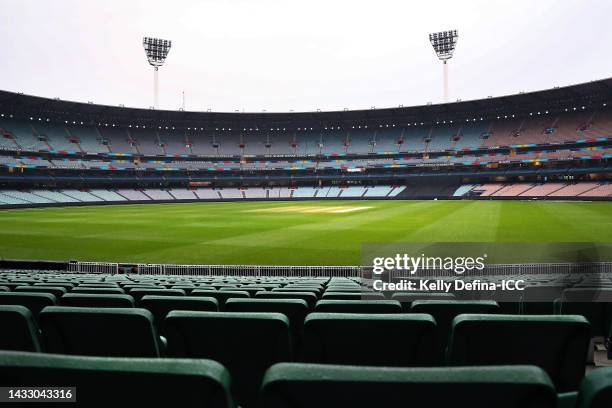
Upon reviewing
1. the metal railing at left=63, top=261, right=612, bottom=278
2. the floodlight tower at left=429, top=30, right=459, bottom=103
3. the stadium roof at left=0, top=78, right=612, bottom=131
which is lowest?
the metal railing at left=63, top=261, right=612, bottom=278

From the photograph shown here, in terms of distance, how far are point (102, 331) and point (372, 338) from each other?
1.80 meters

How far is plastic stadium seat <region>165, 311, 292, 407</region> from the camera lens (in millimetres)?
2359

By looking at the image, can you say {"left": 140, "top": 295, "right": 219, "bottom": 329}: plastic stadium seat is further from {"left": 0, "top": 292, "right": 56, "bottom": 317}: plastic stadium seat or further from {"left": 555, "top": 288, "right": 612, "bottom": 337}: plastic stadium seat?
{"left": 555, "top": 288, "right": 612, "bottom": 337}: plastic stadium seat

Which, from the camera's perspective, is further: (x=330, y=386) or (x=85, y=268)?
(x=85, y=268)

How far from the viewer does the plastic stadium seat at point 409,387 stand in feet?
3.88

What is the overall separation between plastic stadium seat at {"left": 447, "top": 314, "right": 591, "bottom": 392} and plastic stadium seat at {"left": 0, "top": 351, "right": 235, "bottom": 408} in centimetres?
164

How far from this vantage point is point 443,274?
1059 centimetres

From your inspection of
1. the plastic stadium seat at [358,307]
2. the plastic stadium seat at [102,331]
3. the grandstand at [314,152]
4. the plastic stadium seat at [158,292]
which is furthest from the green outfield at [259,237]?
the grandstand at [314,152]

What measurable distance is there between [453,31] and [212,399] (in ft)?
310

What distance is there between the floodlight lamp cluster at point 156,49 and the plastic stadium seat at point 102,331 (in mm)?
94603

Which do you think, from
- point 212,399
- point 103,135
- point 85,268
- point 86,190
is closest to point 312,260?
point 85,268

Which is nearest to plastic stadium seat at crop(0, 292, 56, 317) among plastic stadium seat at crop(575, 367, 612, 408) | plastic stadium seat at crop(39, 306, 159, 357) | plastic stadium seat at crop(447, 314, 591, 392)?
plastic stadium seat at crop(39, 306, 159, 357)

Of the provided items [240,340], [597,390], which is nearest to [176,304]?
[240,340]

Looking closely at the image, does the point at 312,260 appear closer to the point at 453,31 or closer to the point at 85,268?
the point at 85,268
